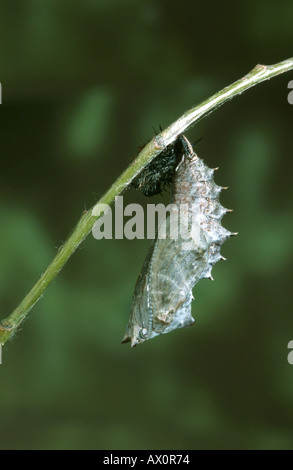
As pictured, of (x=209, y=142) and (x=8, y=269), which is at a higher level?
(x=209, y=142)

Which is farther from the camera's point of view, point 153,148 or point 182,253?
point 182,253

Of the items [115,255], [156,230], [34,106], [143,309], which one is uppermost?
[34,106]

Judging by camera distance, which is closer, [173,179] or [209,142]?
[173,179]

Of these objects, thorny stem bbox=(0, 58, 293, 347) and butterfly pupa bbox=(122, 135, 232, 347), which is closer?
thorny stem bbox=(0, 58, 293, 347)

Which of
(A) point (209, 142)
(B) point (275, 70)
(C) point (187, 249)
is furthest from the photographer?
(A) point (209, 142)

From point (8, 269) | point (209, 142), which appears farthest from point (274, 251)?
point (8, 269)

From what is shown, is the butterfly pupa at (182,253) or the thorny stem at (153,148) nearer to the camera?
the thorny stem at (153,148)

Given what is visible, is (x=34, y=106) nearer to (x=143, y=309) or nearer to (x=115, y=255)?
(x=115, y=255)

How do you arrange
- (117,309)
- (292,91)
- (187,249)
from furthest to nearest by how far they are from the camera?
1. (117,309)
2. (292,91)
3. (187,249)
